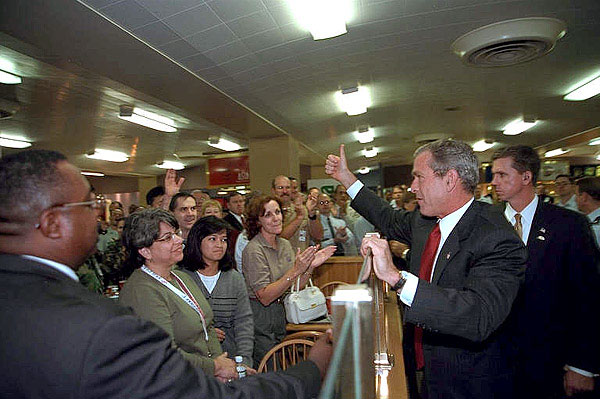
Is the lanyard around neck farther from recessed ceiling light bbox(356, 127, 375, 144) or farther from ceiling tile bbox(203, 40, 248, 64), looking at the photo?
recessed ceiling light bbox(356, 127, 375, 144)

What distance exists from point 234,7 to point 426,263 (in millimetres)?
2893

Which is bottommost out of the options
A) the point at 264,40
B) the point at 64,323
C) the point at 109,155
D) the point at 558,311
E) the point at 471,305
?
the point at 558,311

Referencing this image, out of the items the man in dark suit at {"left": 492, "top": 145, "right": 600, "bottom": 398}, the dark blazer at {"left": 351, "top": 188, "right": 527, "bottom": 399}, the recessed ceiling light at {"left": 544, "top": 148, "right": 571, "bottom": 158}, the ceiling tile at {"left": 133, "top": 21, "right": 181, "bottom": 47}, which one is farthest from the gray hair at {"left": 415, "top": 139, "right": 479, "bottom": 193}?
the recessed ceiling light at {"left": 544, "top": 148, "right": 571, "bottom": 158}

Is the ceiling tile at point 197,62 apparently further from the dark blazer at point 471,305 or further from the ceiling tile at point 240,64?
the dark blazer at point 471,305

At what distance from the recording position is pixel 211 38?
3980 mm

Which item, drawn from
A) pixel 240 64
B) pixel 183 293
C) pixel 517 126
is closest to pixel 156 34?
pixel 240 64

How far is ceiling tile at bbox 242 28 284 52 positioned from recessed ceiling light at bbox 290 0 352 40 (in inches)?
13.2

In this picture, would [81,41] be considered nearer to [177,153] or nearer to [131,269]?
[131,269]

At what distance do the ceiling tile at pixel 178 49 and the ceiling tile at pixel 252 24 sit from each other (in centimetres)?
54

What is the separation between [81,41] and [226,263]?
8.12ft

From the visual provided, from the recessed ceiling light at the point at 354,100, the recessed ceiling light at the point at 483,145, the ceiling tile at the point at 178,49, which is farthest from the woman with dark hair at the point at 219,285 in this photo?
the recessed ceiling light at the point at 483,145

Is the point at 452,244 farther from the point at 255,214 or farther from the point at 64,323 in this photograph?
the point at 255,214

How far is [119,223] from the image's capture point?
6.72 metres

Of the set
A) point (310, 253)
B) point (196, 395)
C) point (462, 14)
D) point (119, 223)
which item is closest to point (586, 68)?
point (462, 14)
